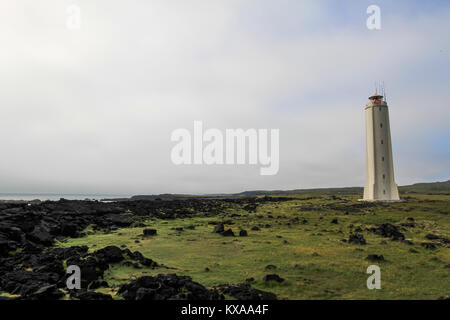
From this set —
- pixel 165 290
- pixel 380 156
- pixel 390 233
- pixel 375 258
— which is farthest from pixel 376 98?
pixel 165 290

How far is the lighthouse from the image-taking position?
61.0 metres

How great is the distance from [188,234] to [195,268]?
41.3 ft

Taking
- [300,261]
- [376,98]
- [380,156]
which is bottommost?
A: [300,261]

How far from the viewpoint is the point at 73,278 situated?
1311 centimetres

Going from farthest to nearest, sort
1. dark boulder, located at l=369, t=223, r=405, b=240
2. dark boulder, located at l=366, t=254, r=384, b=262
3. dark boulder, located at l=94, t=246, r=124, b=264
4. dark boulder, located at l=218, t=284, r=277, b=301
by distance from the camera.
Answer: dark boulder, located at l=369, t=223, r=405, b=240
dark boulder, located at l=366, t=254, r=384, b=262
dark boulder, located at l=94, t=246, r=124, b=264
dark boulder, located at l=218, t=284, r=277, b=301

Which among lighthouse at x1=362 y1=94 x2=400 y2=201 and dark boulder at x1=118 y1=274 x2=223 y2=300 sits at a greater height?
lighthouse at x1=362 y1=94 x2=400 y2=201

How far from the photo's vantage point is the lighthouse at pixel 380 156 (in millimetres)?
61000

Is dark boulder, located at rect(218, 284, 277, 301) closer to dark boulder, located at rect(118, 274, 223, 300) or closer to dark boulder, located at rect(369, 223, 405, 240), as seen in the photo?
dark boulder, located at rect(118, 274, 223, 300)

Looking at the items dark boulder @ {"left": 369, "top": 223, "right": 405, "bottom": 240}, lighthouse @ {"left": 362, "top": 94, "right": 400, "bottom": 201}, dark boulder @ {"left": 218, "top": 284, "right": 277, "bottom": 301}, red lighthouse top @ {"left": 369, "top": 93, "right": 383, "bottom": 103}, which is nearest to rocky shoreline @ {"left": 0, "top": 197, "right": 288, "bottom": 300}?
dark boulder @ {"left": 218, "top": 284, "right": 277, "bottom": 301}

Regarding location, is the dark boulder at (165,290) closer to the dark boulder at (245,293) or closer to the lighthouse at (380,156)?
the dark boulder at (245,293)

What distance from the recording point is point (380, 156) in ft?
202

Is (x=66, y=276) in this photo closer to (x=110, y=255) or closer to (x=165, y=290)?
(x=110, y=255)
